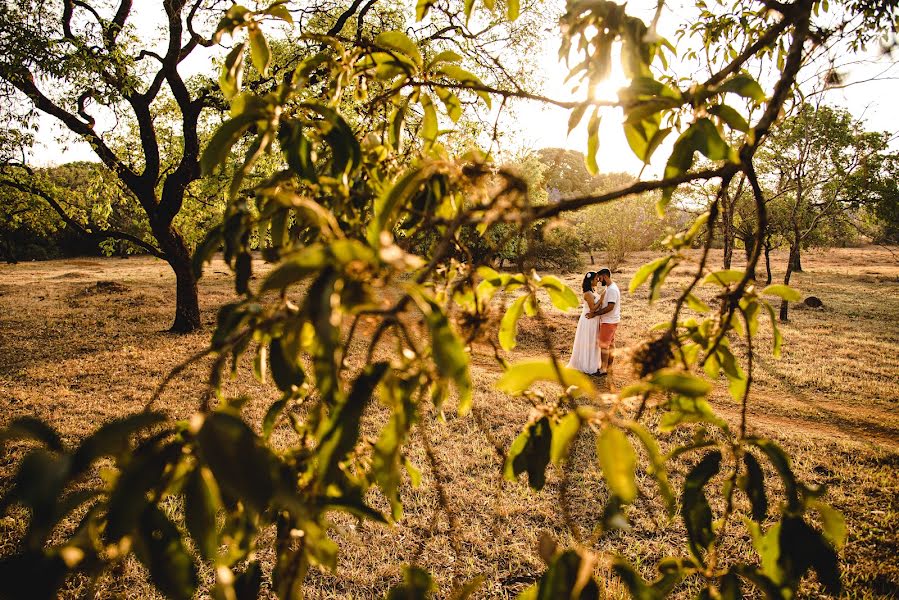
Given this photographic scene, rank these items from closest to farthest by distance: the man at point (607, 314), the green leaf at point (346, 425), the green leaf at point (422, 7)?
the green leaf at point (346, 425)
the green leaf at point (422, 7)
the man at point (607, 314)

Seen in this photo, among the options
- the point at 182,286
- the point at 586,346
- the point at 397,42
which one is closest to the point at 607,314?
the point at 586,346

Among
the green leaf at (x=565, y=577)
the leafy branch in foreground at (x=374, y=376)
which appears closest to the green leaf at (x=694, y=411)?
the leafy branch in foreground at (x=374, y=376)

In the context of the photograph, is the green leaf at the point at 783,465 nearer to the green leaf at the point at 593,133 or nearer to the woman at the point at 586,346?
the green leaf at the point at 593,133

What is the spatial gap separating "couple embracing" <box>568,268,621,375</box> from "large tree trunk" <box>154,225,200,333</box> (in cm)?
718

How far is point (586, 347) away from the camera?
7.54 meters

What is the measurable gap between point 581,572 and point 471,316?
1.38 feet

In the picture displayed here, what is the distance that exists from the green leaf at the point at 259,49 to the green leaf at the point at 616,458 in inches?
36.7

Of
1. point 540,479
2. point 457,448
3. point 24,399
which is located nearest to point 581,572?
point 540,479

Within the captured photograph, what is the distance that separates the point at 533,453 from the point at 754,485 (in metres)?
0.41

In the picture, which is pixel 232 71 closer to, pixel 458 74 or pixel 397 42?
pixel 397 42

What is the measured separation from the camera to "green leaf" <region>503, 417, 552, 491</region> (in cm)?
92

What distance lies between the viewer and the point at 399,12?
8.72m

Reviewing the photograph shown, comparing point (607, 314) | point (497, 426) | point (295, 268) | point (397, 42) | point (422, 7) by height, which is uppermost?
point (422, 7)

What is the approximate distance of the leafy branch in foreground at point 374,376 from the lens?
49cm
